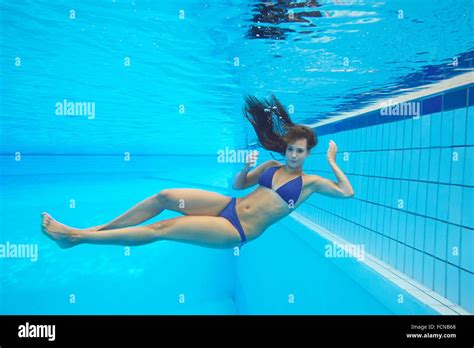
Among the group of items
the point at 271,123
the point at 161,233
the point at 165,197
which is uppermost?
the point at 271,123

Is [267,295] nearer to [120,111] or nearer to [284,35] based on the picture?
[284,35]

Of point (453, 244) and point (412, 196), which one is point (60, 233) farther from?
point (412, 196)

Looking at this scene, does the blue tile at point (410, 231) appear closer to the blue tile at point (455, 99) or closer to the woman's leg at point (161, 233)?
the blue tile at point (455, 99)

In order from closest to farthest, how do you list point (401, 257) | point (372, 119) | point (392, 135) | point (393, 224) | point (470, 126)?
1. point (470, 126)
2. point (401, 257)
3. point (393, 224)
4. point (392, 135)
5. point (372, 119)

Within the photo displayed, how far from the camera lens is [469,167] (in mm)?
4812

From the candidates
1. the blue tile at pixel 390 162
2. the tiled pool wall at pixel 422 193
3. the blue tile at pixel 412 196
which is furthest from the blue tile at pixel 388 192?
the blue tile at pixel 412 196

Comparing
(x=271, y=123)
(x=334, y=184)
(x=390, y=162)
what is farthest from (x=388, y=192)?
(x=271, y=123)

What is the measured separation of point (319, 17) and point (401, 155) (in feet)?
9.17

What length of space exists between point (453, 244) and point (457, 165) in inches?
40.4

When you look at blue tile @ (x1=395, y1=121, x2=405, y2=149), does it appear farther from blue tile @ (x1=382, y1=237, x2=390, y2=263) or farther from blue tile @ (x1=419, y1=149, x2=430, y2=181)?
blue tile @ (x1=382, y1=237, x2=390, y2=263)

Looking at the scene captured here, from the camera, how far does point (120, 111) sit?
562 inches

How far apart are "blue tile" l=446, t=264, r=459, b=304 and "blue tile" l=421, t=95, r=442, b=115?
244 centimetres

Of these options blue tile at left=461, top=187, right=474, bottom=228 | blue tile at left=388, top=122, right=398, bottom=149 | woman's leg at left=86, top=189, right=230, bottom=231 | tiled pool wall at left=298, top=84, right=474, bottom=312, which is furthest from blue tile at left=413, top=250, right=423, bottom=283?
woman's leg at left=86, top=189, right=230, bottom=231

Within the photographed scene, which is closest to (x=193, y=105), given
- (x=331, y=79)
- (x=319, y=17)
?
(x=331, y=79)
